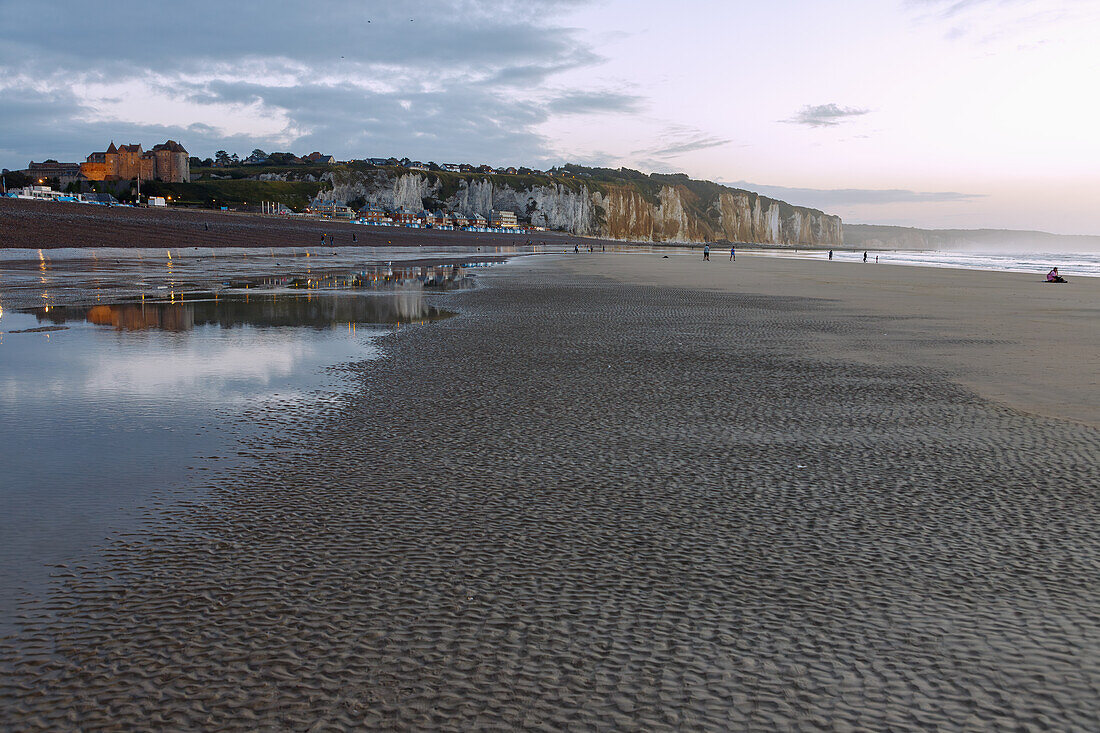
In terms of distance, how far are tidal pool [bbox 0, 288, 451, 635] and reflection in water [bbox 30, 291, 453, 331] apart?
0.22ft

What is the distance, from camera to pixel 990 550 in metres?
4.48

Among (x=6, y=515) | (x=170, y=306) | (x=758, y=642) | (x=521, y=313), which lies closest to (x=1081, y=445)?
(x=758, y=642)

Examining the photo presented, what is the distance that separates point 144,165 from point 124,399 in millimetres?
218530

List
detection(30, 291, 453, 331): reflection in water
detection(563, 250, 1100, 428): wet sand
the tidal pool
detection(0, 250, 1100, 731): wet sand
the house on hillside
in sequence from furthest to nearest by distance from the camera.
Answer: the house on hillside < detection(30, 291, 453, 331): reflection in water < detection(563, 250, 1100, 428): wet sand < the tidal pool < detection(0, 250, 1100, 731): wet sand

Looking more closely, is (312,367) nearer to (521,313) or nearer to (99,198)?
(521,313)

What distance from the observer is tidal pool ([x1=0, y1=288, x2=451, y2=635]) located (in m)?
4.84

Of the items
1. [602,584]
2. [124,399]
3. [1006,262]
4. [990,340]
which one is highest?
[1006,262]

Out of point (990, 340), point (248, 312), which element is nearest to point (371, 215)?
point (248, 312)

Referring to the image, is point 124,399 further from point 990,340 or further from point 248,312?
point 990,340

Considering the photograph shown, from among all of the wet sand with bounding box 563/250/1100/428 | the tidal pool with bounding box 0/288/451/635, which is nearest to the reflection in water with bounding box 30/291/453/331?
the tidal pool with bounding box 0/288/451/635

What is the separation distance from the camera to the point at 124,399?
28.3ft

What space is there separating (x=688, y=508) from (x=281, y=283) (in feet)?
90.4

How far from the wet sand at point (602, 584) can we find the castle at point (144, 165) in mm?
210227

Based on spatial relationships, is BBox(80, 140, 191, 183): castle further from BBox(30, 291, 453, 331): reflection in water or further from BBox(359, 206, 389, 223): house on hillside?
BBox(30, 291, 453, 331): reflection in water
